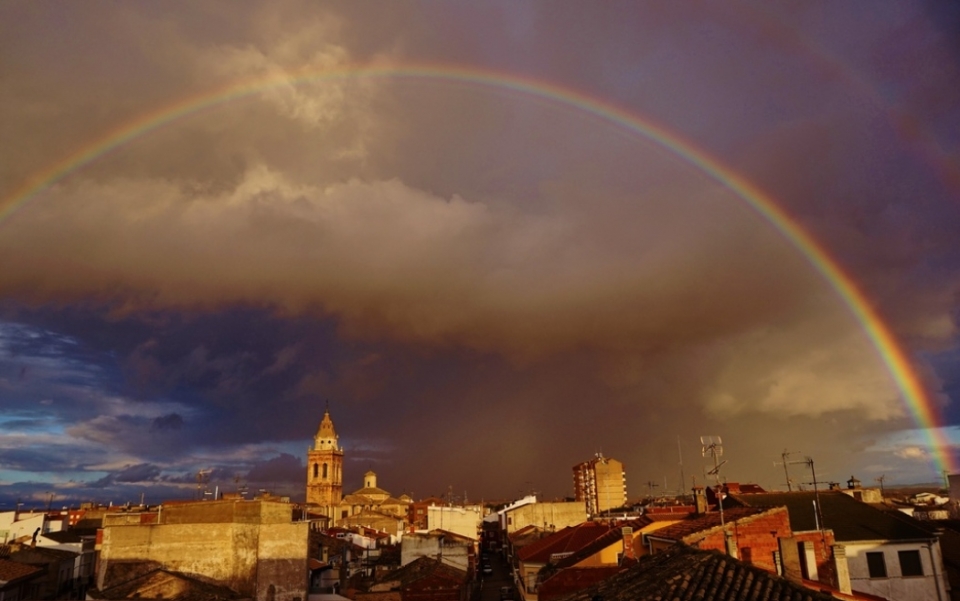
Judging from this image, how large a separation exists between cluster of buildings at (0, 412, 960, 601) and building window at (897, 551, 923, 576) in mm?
46

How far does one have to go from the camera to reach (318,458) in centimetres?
16362

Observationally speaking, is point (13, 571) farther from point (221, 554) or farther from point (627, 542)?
point (627, 542)

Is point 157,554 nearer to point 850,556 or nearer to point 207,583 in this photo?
point 207,583

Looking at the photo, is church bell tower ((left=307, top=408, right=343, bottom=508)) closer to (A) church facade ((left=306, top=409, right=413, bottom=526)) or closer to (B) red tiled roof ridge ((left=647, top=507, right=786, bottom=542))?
(A) church facade ((left=306, top=409, right=413, bottom=526))

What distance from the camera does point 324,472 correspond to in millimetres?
162875

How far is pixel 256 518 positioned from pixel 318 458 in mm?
130671

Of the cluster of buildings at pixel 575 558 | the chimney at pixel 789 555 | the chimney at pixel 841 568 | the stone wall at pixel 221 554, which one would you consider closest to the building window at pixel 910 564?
the cluster of buildings at pixel 575 558

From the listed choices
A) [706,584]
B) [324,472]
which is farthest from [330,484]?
[706,584]

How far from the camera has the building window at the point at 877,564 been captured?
103 feet

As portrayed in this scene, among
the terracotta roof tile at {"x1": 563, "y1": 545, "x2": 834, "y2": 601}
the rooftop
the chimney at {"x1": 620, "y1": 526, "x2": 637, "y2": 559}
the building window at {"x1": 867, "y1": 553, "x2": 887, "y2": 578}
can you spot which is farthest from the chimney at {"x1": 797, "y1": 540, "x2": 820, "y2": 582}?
the building window at {"x1": 867, "y1": 553, "x2": 887, "y2": 578}

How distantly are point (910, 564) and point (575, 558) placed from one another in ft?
50.2

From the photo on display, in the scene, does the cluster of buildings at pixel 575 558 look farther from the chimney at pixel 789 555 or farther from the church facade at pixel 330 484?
the church facade at pixel 330 484

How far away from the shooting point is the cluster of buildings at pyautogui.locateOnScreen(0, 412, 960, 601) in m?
20.5

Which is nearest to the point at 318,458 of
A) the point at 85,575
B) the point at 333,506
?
the point at 333,506
